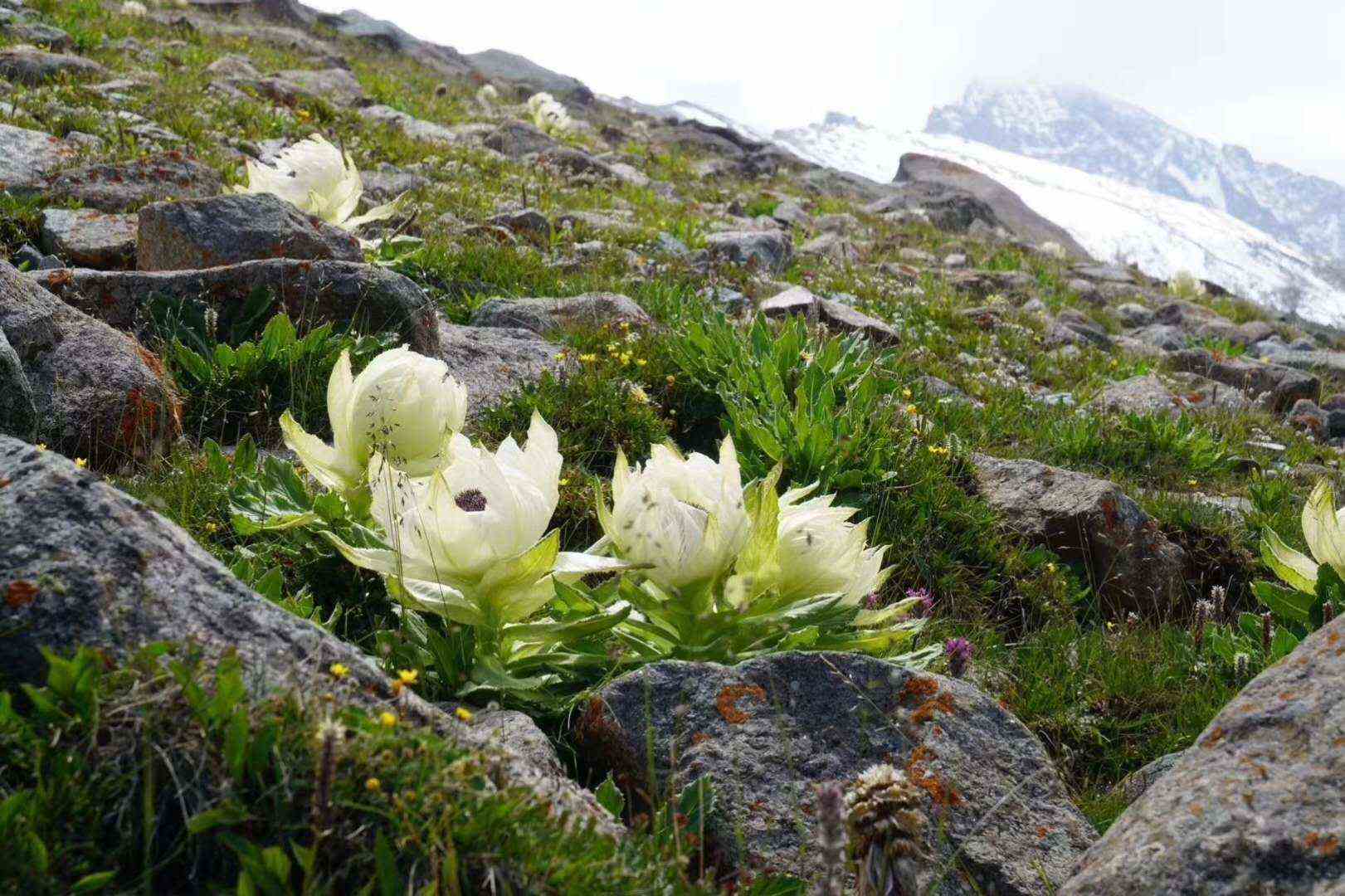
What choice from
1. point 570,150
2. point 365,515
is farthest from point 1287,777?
point 570,150

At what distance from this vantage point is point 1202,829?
1.72 m

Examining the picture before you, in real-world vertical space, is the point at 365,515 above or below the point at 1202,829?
below

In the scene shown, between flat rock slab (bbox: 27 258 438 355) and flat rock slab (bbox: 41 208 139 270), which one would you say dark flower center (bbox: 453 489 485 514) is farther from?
flat rock slab (bbox: 41 208 139 270)

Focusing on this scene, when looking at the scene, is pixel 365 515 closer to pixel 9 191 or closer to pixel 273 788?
pixel 273 788

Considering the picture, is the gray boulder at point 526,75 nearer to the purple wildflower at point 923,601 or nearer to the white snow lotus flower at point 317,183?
the white snow lotus flower at point 317,183

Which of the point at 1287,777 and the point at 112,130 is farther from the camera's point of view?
the point at 112,130

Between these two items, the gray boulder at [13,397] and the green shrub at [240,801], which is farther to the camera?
the gray boulder at [13,397]

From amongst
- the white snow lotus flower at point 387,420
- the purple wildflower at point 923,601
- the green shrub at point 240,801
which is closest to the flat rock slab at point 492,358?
the white snow lotus flower at point 387,420

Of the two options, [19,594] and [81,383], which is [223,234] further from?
[19,594]

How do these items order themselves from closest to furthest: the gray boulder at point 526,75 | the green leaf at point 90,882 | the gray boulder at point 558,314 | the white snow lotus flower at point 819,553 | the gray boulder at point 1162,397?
1. the green leaf at point 90,882
2. the white snow lotus flower at point 819,553
3. the gray boulder at point 558,314
4. the gray boulder at point 1162,397
5. the gray boulder at point 526,75

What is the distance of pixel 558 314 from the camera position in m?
5.95

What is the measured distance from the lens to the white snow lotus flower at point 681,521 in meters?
2.33

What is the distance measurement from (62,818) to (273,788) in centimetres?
28

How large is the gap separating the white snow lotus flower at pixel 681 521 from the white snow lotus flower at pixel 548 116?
14697mm
